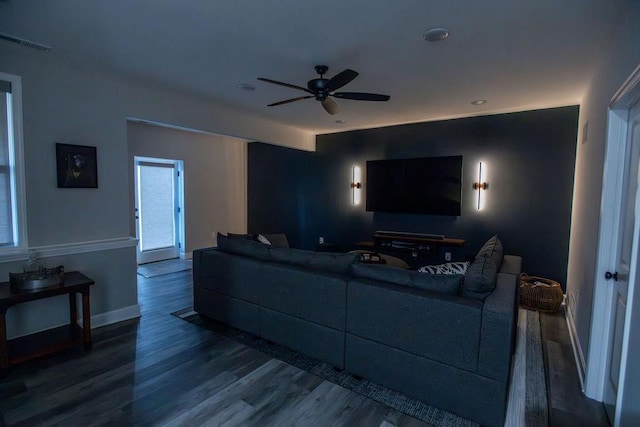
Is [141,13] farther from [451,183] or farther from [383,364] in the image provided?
[451,183]

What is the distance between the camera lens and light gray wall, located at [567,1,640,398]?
188cm

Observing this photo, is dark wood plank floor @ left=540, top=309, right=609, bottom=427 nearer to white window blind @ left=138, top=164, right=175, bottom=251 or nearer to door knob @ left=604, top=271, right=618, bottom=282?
door knob @ left=604, top=271, right=618, bottom=282

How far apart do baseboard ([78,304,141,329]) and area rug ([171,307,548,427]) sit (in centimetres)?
80

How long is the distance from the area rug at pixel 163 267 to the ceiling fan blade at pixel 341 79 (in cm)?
430

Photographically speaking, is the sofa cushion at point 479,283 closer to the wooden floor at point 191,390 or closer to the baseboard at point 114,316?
the wooden floor at point 191,390

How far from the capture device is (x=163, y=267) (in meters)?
5.78

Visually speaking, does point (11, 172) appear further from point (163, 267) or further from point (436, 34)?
→ point (436, 34)

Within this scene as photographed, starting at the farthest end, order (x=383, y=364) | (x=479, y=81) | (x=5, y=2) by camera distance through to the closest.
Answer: (x=479, y=81) → (x=383, y=364) → (x=5, y=2)

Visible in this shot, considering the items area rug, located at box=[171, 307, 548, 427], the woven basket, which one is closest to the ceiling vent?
area rug, located at box=[171, 307, 548, 427]

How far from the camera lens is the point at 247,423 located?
1957 mm

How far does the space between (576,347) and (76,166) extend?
4.90 metres

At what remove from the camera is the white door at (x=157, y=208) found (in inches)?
235

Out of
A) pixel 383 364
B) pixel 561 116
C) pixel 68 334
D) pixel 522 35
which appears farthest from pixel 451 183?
pixel 68 334

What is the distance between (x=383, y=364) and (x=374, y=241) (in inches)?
138
